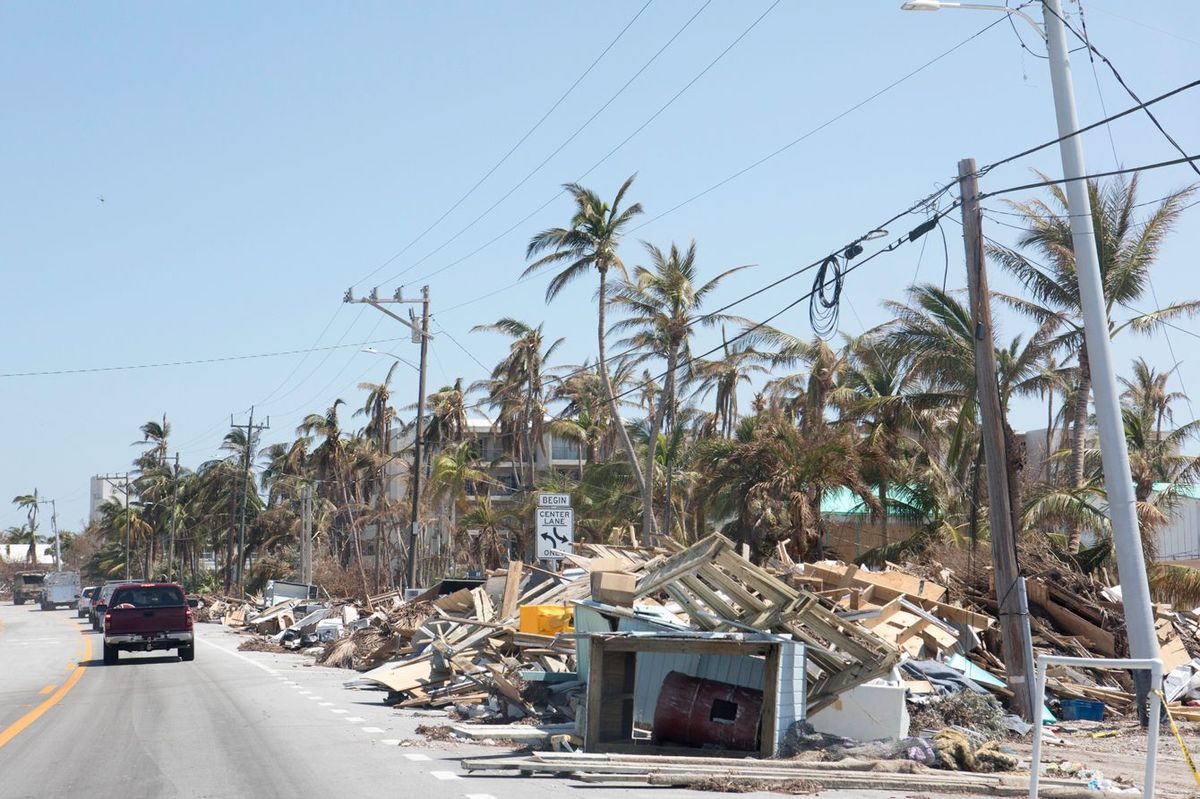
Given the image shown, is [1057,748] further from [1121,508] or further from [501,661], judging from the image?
[501,661]

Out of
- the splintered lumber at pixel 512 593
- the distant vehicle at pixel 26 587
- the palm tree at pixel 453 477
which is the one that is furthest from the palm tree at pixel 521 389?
the distant vehicle at pixel 26 587

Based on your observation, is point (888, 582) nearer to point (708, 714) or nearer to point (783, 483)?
point (708, 714)

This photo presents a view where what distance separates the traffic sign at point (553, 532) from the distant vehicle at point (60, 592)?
74.1m

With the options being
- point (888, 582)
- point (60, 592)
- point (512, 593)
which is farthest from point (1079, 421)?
point (60, 592)

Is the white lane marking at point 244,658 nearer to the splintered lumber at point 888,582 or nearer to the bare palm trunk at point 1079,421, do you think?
the splintered lumber at point 888,582

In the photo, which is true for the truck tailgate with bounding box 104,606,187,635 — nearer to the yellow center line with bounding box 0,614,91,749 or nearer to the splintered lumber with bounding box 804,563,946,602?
the yellow center line with bounding box 0,614,91,749

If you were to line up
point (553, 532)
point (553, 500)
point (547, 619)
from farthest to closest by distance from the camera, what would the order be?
1. point (553, 500)
2. point (553, 532)
3. point (547, 619)

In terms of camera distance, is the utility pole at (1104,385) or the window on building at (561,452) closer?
the utility pole at (1104,385)

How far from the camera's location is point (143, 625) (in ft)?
93.8

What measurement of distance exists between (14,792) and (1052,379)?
93.9ft

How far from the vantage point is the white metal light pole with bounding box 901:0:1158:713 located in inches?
617

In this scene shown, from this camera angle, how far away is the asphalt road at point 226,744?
409 inches

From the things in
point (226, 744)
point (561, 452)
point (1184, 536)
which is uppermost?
point (561, 452)

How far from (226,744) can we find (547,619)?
5.33 m
